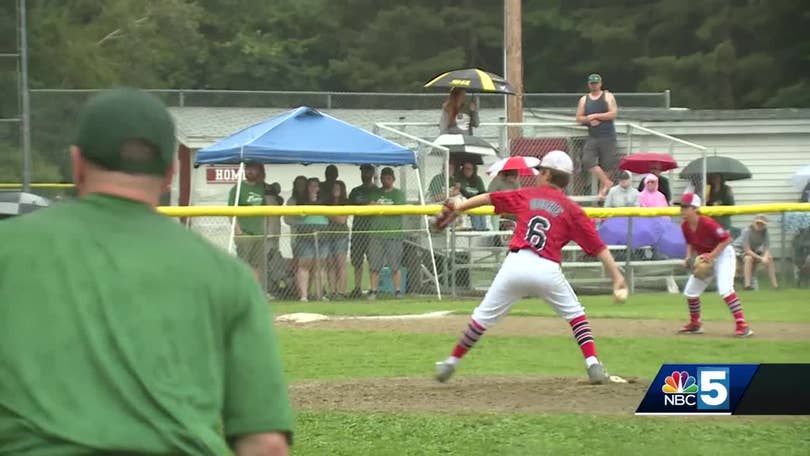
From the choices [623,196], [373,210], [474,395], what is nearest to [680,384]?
[474,395]

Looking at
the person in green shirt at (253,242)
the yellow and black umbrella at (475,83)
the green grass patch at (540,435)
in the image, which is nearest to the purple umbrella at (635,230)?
the yellow and black umbrella at (475,83)

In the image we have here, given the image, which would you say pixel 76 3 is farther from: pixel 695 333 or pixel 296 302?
pixel 695 333

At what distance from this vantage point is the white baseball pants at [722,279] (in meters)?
14.2

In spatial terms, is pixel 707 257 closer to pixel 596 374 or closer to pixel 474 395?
pixel 596 374

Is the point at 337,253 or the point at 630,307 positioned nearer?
the point at 630,307

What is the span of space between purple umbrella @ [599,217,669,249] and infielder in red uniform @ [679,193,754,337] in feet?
15.6

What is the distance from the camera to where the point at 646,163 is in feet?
69.7

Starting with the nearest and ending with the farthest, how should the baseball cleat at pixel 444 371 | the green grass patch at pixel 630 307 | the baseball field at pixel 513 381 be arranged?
the baseball field at pixel 513 381
the baseball cleat at pixel 444 371
the green grass patch at pixel 630 307

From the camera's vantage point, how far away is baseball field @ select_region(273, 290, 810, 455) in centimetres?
842

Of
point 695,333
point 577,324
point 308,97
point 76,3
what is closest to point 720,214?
point 695,333

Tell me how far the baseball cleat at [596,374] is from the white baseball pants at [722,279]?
4010mm

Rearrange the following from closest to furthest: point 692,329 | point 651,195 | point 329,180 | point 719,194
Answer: point 692,329 → point 329,180 → point 651,195 → point 719,194

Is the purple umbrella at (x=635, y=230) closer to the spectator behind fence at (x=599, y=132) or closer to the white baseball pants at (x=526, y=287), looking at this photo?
the spectator behind fence at (x=599, y=132)

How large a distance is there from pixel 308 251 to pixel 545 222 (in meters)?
7.92
